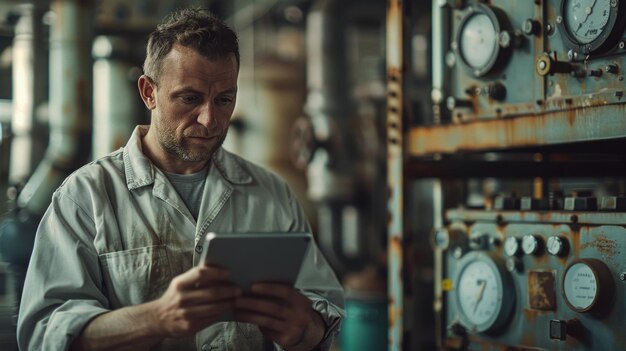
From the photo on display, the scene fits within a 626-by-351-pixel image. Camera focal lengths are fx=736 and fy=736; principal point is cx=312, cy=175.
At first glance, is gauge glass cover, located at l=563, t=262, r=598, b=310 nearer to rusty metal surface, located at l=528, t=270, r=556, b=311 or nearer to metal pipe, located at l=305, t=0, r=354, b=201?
rusty metal surface, located at l=528, t=270, r=556, b=311

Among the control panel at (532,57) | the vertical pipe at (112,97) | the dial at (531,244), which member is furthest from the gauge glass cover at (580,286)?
the vertical pipe at (112,97)

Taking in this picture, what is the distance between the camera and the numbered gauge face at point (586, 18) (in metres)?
1.66

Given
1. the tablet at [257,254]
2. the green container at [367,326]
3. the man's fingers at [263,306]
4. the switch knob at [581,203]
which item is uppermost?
the switch knob at [581,203]

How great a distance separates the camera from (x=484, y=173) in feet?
7.80

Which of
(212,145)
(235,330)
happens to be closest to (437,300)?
(235,330)

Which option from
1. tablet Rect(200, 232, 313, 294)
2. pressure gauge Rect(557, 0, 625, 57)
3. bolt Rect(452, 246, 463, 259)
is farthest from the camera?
bolt Rect(452, 246, 463, 259)

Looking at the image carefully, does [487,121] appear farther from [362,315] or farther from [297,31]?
[297,31]

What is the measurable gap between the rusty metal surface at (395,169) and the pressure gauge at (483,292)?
200 millimetres

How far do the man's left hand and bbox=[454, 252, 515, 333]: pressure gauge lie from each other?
2.45 feet

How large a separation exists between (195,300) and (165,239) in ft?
0.80

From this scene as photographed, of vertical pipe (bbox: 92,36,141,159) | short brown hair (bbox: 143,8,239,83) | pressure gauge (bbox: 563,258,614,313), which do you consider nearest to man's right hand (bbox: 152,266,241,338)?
short brown hair (bbox: 143,8,239,83)

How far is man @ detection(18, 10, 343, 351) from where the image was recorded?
1.31 metres

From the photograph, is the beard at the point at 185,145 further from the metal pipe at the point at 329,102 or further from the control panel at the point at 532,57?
the metal pipe at the point at 329,102

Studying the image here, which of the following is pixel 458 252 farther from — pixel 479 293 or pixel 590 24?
pixel 590 24
